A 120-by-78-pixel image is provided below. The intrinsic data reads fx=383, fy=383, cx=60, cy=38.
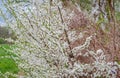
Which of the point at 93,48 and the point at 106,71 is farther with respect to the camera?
the point at 93,48

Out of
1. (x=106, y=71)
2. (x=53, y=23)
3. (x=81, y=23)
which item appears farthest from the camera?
(x=81, y=23)

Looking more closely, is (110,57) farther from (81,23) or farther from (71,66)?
(81,23)

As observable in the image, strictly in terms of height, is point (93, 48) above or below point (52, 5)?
below

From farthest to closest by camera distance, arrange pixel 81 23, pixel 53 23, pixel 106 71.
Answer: pixel 81 23
pixel 53 23
pixel 106 71

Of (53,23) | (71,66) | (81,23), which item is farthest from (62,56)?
(81,23)

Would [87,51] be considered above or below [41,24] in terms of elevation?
below

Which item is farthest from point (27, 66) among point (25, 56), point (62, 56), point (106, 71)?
point (106, 71)

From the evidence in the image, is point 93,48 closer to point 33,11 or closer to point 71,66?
point 71,66

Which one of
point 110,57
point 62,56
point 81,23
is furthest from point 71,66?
point 81,23

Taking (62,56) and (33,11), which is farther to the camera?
(33,11)
